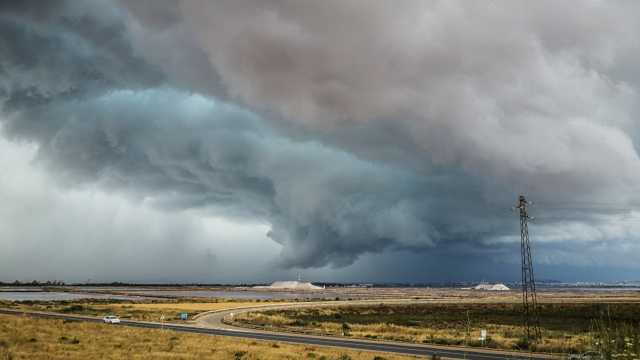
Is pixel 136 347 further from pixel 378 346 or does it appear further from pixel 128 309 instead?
pixel 128 309

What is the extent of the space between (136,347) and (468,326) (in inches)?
1450

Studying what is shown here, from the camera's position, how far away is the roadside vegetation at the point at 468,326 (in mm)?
28109

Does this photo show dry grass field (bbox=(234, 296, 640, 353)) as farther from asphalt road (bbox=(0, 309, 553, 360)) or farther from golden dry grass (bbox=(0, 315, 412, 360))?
golden dry grass (bbox=(0, 315, 412, 360))

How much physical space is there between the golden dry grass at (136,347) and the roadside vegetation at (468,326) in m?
14.3

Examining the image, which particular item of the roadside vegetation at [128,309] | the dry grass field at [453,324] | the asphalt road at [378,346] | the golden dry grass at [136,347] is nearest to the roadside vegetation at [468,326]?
the dry grass field at [453,324]

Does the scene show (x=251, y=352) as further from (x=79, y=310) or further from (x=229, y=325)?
(x=79, y=310)

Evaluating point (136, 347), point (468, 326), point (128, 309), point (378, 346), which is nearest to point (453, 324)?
point (468, 326)

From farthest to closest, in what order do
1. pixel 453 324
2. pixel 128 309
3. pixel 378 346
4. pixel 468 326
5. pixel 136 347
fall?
pixel 128 309 → pixel 453 324 → pixel 468 326 → pixel 378 346 → pixel 136 347

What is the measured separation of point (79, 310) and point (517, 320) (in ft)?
246

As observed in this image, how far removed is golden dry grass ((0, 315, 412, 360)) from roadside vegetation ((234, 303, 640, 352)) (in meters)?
14.3

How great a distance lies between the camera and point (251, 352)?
134 ft

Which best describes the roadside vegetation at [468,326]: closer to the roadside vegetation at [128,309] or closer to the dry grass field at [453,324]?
the dry grass field at [453,324]

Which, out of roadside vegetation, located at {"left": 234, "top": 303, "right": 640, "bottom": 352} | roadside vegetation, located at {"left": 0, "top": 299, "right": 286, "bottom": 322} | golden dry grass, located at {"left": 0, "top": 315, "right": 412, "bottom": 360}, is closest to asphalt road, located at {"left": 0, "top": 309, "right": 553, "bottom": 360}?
golden dry grass, located at {"left": 0, "top": 315, "right": 412, "bottom": 360}

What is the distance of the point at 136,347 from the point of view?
42.6 metres
